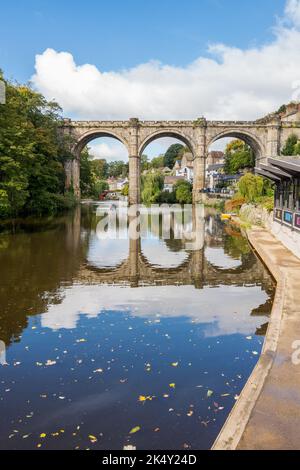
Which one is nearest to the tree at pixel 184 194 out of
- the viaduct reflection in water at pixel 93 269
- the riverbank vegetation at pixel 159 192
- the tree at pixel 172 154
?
the riverbank vegetation at pixel 159 192

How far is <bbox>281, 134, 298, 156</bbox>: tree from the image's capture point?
60.9m

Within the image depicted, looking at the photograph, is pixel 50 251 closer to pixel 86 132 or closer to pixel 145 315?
pixel 145 315

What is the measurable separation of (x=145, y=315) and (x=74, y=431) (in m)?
4.47

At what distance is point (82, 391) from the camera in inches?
226

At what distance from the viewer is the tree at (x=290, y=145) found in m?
60.9

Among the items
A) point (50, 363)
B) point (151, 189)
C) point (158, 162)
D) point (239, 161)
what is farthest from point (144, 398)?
point (158, 162)

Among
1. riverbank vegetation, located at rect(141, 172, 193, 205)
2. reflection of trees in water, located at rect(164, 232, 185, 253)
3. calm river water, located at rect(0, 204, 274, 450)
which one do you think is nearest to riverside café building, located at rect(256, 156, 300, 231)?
calm river water, located at rect(0, 204, 274, 450)

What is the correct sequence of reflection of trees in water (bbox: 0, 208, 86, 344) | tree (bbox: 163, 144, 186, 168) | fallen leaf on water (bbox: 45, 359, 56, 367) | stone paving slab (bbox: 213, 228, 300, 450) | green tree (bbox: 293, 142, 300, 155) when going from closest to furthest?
stone paving slab (bbox: 213, 228, 300, 450) → fallen leaf on water (bbox: 45, 359, 56, 367) → reflection of trees in water (bbox: 0, 208, 86, 344) → green tree (bbox: 293, 142, 300, 155) → tree (bbox: 163, 144, 186, 168)

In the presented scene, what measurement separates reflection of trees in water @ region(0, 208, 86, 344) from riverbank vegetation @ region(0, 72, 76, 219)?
3727mm

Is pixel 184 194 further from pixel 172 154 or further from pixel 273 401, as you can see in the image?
pixel 172 154

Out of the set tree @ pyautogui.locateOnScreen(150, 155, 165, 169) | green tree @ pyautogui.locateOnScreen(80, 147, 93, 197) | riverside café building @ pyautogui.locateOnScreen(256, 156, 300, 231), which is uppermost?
tree @ pyautogui.locateOnScreen(150, 155, 165, 169)

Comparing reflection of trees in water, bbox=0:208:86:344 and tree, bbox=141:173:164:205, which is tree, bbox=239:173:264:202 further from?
tree, bbox=141:173:164:205

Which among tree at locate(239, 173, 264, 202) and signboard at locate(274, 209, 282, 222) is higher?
tree at locate(239, 173, 264, 202)

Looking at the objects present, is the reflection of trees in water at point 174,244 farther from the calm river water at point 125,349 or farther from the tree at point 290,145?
the tree at point 290,145
